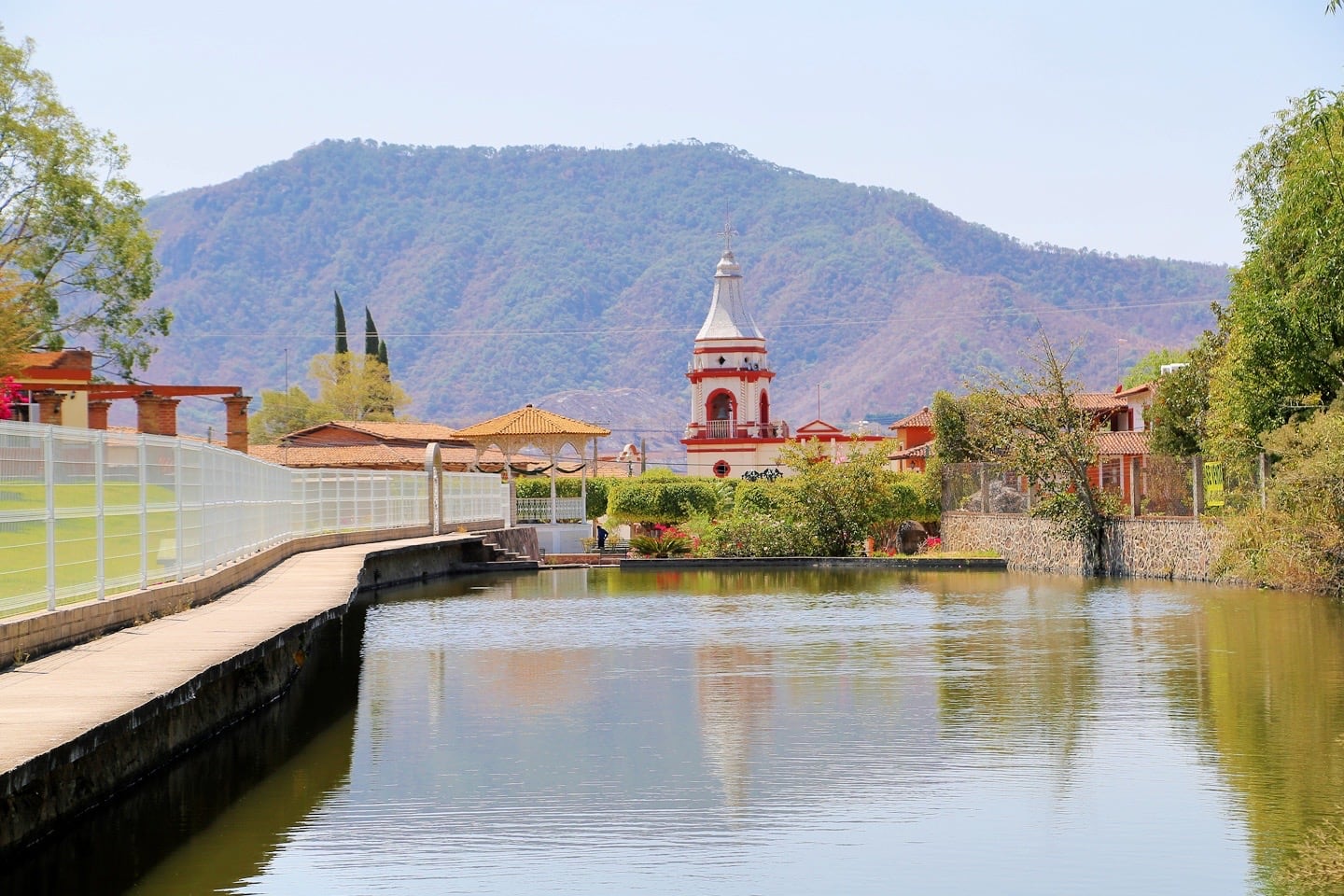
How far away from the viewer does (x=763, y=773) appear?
13.7 meters

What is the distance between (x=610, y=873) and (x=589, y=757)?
3.89 metres

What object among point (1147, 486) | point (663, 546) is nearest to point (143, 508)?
point (1147, 486)

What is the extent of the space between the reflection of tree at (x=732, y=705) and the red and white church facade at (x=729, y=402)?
3182 inches

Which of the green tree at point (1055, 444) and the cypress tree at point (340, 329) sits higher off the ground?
the cypress tree at point (340, 329)

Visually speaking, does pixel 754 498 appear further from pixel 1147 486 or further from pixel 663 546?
pixel 1147 486

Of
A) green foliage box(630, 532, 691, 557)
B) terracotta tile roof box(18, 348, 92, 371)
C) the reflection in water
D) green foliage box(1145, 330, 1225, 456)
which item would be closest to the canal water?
the reflection in water

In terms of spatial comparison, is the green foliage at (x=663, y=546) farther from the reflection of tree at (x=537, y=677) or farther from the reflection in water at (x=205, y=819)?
the reflection in water at (x=205, y=819)

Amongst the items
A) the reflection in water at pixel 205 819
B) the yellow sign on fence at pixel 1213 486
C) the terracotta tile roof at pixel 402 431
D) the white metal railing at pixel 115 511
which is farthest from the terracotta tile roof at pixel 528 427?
the reflection in water at pixel 205 819

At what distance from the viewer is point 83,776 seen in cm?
1123

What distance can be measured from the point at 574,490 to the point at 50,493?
5143 cm

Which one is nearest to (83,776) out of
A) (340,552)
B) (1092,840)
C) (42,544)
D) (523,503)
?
(42,544)

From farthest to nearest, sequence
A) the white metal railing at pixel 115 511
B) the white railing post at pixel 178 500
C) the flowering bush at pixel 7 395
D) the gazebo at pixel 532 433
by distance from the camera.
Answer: the gazebo at pixel 532 433
the flowering bush at pixel 7 395
the white railing post at pixel 178 500
the white metal railing at pixel 115 511

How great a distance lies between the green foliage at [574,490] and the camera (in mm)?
65188

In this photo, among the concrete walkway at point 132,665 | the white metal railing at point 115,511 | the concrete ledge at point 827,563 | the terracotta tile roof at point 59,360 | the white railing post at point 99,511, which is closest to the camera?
the concrete walkway at point 132,665
